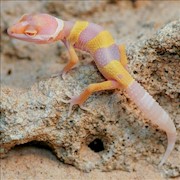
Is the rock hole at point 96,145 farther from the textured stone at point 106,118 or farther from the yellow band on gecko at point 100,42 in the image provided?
the yellow band on gecko at point 100,42

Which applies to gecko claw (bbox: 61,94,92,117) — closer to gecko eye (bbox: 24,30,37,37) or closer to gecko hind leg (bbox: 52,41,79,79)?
gecko hind leg (bbox: 52,41,79,79)

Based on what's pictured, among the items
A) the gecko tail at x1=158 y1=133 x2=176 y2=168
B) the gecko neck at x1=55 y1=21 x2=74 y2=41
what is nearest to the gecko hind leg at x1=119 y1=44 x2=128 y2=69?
the gecko neck at x1=55 y1=21 x2=74 y2=41

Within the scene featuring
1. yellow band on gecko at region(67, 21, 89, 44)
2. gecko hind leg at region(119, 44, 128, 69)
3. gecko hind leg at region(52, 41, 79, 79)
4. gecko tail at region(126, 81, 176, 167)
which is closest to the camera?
gecko tail at region(126, 81, 176, 167)

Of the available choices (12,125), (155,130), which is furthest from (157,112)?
(12,125)

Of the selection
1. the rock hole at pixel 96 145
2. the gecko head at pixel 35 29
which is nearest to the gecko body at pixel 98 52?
the gecko head at pixel 35 29

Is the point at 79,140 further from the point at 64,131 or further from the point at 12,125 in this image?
the point at 12,125
